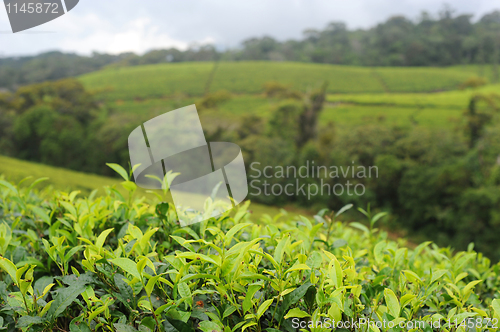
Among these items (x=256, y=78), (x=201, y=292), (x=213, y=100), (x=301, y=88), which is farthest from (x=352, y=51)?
(x=201, y=292)

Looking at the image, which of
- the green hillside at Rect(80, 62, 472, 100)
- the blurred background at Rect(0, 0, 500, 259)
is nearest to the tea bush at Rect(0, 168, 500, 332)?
the blurred background at Rect(0, 0, 500, 259)

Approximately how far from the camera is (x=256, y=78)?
2634 cm

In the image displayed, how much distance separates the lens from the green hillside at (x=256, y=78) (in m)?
23.3

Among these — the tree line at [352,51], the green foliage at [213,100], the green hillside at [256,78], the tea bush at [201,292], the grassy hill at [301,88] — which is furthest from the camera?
the green hillside at [256,78]

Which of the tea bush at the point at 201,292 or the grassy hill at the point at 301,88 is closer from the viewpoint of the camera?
the tea bush at the point at 201,292

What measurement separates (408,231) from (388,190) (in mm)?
1489

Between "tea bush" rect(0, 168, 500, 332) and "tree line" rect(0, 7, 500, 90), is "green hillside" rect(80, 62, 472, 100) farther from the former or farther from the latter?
"tea bush" rect(0, 168, 500, 332)

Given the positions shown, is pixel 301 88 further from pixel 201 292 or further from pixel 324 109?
pixel 201 292

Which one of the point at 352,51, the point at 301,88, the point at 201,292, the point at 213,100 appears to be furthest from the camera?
the point at 352,51

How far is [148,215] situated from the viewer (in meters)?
0.98

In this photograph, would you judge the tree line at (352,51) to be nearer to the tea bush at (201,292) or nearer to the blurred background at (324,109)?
the blurred background at (324,109)

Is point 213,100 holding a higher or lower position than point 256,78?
lower

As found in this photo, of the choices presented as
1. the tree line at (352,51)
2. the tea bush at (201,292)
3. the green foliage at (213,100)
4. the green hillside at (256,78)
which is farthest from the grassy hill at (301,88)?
the tea bush at (201,292)

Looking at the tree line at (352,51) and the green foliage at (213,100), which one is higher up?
the tree line at (352,51)
